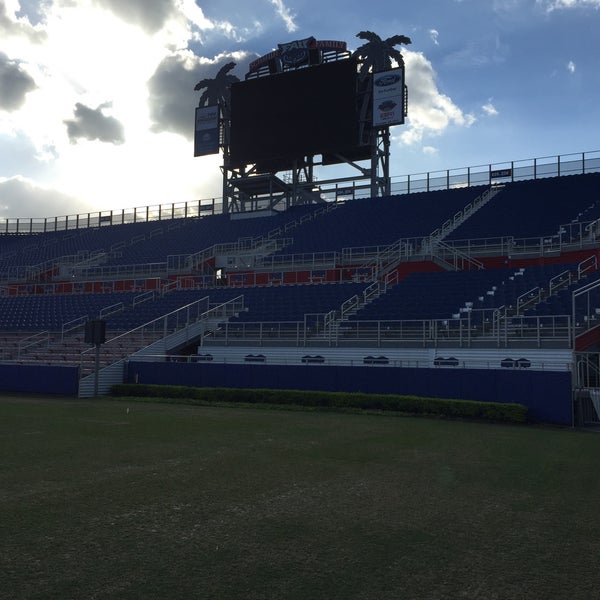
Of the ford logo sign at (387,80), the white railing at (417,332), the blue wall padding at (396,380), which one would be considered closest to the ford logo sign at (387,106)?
the ford logo sign at (387,80)

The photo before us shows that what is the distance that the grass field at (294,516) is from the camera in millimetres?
5117

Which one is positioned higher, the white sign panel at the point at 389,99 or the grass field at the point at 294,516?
the white sign panel at the point at 389,99

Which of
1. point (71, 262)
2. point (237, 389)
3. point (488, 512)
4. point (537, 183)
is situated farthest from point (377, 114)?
point (488, 512)

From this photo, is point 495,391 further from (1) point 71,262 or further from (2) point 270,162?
(1) point 71,262

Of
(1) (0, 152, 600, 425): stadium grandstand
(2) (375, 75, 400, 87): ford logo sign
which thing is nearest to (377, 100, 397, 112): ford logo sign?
(2) (375, 75, 400, 87): ford logo sign

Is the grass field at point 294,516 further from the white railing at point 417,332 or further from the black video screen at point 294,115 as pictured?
the black video screen at point 294,115

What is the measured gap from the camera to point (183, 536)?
20.4ft

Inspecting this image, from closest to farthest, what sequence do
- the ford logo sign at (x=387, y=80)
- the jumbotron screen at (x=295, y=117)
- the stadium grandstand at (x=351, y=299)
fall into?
1. the stadium grandstand at (x=351, y=299)
2. the ford logo sign at (x=387, y=80)
3. the jumbotron screen at (x=295, y=117)

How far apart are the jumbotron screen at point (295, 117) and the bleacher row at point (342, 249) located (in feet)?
16.4

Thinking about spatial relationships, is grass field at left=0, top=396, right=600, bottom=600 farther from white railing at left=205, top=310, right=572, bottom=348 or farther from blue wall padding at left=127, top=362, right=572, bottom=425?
white railing at left=205, top=310, right=572, bottom=348

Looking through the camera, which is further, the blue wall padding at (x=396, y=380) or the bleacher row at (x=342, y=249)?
the bleacher row at (x=342, y=249)

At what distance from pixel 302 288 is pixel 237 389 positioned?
11329 mm

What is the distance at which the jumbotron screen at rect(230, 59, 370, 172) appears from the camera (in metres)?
48.6

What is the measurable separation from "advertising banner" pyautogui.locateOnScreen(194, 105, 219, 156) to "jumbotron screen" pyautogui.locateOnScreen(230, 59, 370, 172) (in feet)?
9.17
